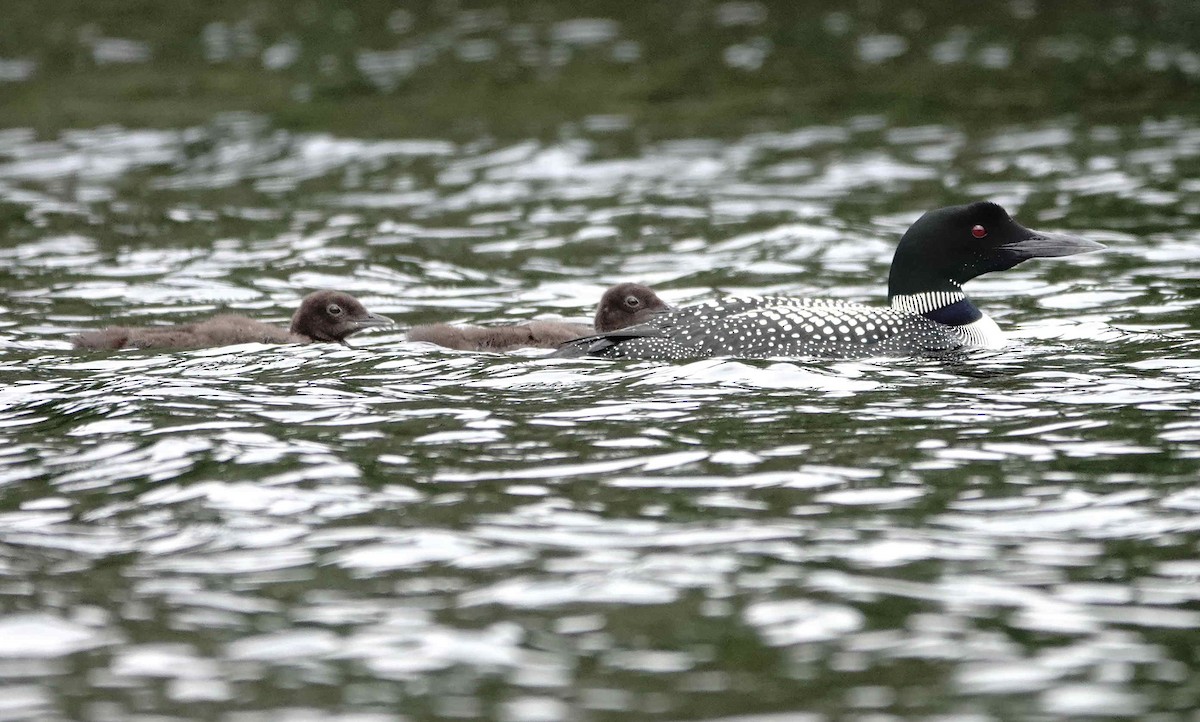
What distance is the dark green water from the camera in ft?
17.6

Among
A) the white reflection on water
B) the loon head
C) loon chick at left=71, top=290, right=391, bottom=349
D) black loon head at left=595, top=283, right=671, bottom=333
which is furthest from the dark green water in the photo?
black loon head at left=595, top=283, right=671, bottom=333

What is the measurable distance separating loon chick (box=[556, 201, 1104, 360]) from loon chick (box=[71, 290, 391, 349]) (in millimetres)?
1665

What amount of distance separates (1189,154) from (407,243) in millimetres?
7438

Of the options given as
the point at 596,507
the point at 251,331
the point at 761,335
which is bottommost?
the point at 596,507

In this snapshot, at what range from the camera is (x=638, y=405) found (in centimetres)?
830

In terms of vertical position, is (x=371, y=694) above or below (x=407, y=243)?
below

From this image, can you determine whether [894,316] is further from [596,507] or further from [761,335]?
[596,507]

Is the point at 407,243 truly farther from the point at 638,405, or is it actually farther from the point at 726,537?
the point at 726,537

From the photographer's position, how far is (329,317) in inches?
419

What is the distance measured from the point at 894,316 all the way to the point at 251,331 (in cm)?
372

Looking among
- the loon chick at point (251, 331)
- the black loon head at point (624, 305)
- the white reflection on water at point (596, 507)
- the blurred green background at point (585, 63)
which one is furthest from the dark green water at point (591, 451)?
the blurred green background at point (585, 63)

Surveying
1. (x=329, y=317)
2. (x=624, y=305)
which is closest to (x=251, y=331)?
(x=329, y=317)

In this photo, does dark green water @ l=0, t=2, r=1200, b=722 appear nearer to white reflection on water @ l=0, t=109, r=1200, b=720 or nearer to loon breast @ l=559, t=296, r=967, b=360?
white reflection on water @ l=0, t=109, r=1200, b=720

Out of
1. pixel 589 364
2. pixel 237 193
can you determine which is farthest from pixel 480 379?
pixel 237 193
